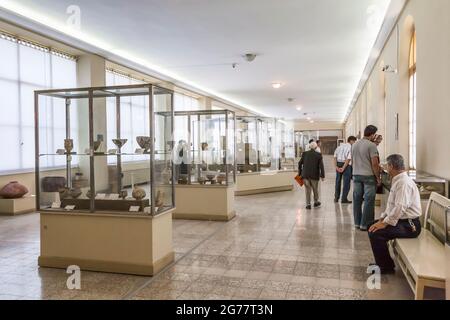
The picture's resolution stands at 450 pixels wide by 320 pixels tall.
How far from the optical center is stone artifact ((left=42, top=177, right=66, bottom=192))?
4.46 metres

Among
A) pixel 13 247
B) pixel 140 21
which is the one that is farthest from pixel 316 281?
pixel 140 21

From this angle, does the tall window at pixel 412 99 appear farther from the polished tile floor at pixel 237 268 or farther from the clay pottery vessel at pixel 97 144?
the clay pottery vessel at pixel 97 144

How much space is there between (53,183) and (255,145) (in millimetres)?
6808

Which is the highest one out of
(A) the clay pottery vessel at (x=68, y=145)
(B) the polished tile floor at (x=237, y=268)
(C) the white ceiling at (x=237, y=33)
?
(C) the white ceiling at (x=237, y=33)

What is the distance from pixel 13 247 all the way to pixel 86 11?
379 centimetres

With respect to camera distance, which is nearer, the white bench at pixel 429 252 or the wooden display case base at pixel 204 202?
the white bench at pixel 429 252

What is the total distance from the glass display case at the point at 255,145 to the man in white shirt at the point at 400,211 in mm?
6206

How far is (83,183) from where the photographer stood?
429 cm

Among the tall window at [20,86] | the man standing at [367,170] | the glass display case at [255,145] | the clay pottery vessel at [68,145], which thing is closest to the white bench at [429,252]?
the man standing at [367,170]

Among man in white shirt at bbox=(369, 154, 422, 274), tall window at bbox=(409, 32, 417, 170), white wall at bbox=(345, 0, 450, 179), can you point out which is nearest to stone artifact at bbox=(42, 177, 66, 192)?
man in white shirt at bbox=(369, 154, 422, 274)

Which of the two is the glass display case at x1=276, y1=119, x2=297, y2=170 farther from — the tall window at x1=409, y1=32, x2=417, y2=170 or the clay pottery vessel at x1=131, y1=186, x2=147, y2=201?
the clay pottery vessel at x1=131, y1=186, x2=147, y2=201

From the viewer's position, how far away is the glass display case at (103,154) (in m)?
4.07

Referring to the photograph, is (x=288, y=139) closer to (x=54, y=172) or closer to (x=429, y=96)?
(x=429, y=96)

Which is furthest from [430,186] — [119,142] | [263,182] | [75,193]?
[263,182]
